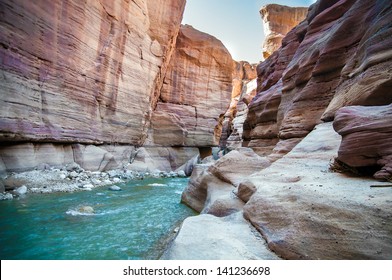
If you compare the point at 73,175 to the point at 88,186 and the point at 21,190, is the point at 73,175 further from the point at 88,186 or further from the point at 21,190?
the point at 21,190

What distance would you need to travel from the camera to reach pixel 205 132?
90.6 ft

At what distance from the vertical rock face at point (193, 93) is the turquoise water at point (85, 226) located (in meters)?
14.9

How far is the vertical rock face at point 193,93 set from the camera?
2477cm

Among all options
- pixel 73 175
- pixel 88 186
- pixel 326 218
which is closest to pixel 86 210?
pixel 88 186

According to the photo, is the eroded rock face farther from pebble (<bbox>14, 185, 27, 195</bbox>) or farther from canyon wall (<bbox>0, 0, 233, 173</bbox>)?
canyon wall (<bbox>0, 0, 233, 173</bbox>)

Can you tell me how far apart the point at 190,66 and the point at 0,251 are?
25183mm

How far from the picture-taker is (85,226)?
649 cm

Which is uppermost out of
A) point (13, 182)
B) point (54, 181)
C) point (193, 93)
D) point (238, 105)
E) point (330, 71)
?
point (238, 105)

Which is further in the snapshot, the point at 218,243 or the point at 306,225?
the point at 218,243

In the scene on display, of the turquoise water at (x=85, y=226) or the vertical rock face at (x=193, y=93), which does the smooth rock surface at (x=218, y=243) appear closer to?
the turquoise water at (x=85, y=226)

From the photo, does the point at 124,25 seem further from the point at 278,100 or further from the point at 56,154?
the point at 278,100

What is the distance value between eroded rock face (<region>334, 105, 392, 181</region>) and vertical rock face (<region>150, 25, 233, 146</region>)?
2057 cm

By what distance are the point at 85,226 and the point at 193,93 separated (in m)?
22.5

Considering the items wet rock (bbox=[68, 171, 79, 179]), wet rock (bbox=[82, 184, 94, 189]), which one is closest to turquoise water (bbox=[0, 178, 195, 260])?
wet rock (bbox=[82, 184, 94, 189])
